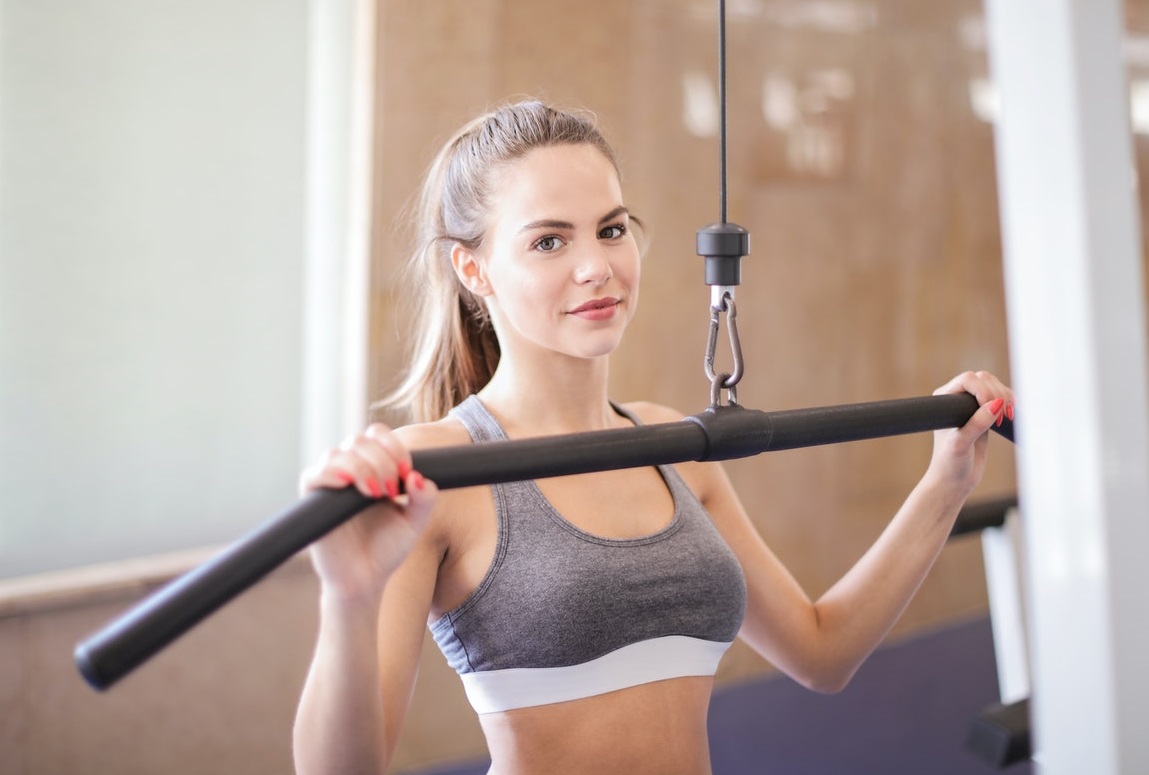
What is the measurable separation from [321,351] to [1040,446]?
2.63 m

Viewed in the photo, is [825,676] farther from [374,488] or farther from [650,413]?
[374,488]

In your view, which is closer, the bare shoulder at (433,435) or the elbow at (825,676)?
the bare shoulder at (433,435)

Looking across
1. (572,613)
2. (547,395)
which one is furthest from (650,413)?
(572,613)

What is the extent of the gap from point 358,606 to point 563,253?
1.90 feet

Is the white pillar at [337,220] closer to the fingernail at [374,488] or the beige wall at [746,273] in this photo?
the beige wall at [746,273]

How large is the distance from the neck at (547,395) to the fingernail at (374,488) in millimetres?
596

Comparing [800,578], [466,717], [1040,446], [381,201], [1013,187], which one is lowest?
[466,717]

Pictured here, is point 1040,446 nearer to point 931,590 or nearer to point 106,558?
point 106,558

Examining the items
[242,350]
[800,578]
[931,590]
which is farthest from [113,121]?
[931,590]

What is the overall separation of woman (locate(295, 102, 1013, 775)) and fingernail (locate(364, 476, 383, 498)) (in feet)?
1.21

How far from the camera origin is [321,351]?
3.20 meters

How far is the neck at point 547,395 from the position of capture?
1547 millimetres

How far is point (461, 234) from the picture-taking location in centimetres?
160

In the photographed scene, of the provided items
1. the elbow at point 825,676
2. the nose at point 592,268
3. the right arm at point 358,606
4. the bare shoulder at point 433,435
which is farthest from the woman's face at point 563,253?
the elbow at point 825,676
